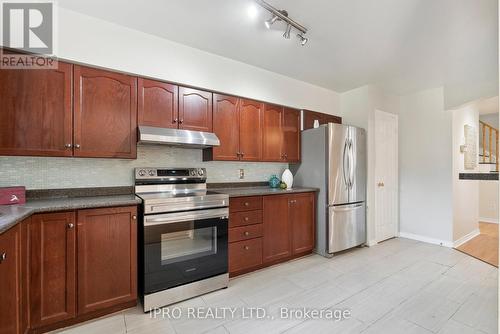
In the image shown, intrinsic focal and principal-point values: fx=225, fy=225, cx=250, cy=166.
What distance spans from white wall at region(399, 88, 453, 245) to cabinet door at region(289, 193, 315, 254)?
215cm

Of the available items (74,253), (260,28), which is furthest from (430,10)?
(74,253)

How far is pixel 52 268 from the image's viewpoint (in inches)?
65.5

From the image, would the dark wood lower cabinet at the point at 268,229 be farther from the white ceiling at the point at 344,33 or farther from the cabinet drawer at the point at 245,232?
the white ceiling at the point at 344,33

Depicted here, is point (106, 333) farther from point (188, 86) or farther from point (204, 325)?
point (188, 86)

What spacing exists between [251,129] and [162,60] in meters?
1.29

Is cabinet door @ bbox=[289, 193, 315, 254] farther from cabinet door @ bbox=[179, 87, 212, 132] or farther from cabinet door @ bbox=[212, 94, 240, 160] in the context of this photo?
cabinet door @ bbox=[179, 87, 212, 132]

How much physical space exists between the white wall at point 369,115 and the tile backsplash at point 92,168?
7.58 ft

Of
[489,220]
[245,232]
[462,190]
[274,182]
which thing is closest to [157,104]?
[245,232]

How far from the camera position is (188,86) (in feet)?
8.27

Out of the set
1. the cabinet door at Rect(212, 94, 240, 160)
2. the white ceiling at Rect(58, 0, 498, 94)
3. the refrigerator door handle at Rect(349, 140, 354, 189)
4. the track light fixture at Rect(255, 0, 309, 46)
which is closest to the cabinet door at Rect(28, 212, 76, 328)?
the cabinet door at Rect(212, 94, 240, 160)

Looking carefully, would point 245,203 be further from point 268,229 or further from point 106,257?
point 106,257

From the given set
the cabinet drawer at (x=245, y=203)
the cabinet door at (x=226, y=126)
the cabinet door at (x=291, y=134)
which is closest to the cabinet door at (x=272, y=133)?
the cabinet door at (x=291, y=134)

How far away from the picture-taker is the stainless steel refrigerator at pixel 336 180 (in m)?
3.16

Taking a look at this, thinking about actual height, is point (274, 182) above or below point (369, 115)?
below
